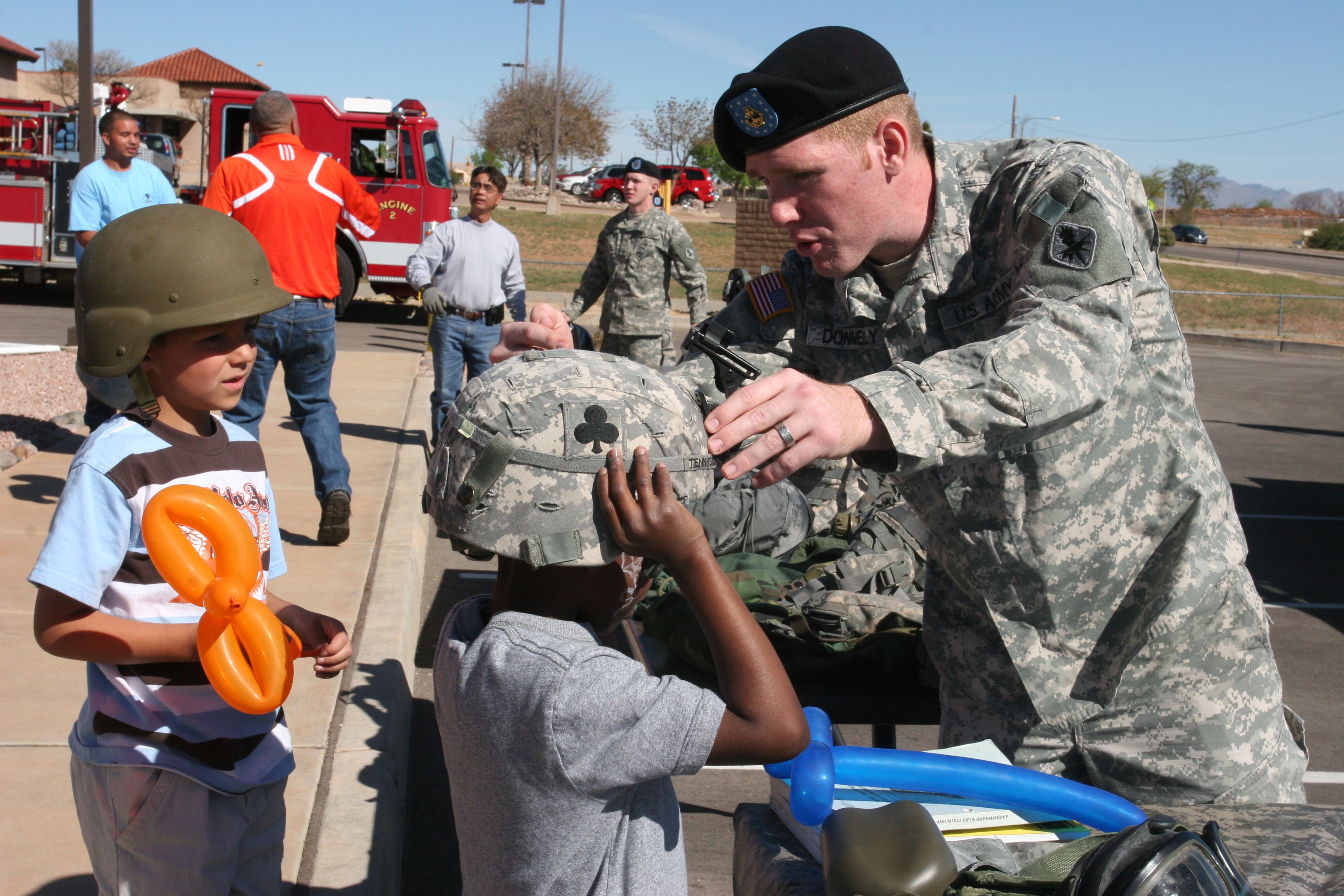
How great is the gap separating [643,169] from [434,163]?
7.14 m

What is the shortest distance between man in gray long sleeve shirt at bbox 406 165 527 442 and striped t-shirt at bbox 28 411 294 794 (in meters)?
6.18

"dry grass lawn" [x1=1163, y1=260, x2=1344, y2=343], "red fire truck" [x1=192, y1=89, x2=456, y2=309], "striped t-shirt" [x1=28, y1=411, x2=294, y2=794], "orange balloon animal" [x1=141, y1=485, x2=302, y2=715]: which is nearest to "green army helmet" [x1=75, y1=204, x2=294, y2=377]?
"striped t-shirt" [x1=28, y1=411, x2=294, y2=794]

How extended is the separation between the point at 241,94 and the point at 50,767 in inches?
575

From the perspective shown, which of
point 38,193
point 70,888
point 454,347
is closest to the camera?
point 70,888

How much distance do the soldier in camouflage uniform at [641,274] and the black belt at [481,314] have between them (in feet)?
2.50

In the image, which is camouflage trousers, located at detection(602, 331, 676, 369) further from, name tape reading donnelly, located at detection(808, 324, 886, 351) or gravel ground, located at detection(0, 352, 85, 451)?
name tape reading donnelly, located at detection(808, 324, 886, 351)

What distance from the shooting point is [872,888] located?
1.29 meters

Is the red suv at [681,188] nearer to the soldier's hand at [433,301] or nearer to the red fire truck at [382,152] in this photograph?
the red fire truck at [382,152]

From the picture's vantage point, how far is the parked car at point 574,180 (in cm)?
5616

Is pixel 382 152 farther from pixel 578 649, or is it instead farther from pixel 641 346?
pixel 578 649

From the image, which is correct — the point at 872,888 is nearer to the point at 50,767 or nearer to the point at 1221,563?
the point at 1221,563

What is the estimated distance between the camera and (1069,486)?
191 centimetres

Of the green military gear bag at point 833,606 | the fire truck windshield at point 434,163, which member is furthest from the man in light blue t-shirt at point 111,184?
the fire truck windshield at point 434,163

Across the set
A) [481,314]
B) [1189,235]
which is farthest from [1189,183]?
[481,314]
